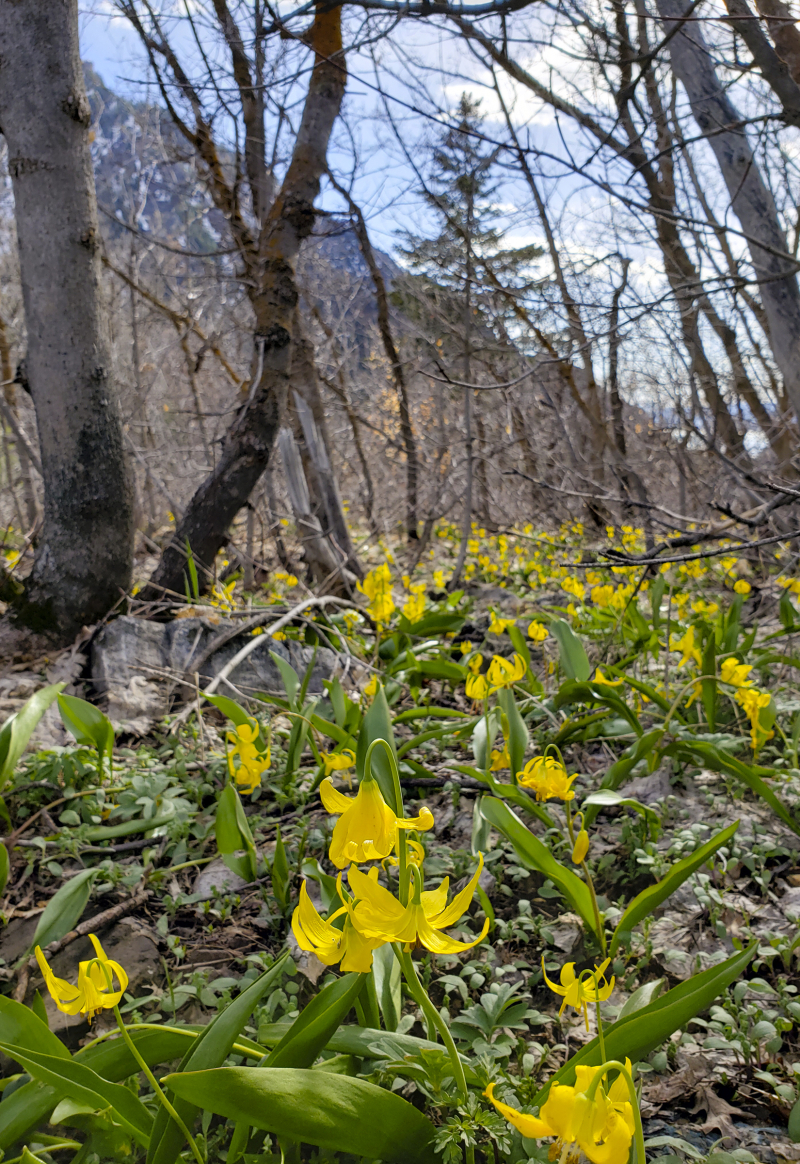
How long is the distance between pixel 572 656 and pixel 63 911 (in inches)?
69.1

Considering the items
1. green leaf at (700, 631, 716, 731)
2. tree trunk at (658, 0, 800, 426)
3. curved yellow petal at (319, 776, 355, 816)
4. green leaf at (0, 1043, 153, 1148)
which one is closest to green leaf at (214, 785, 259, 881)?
green leaf at (0, 1043, 153, 1148)

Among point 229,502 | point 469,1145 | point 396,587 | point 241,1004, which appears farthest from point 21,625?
point 396,587

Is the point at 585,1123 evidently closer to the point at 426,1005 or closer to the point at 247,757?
the point at 426,1005

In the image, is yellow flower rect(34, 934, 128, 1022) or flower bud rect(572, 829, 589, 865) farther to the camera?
flower bud rect(572, 829, 589, 865)

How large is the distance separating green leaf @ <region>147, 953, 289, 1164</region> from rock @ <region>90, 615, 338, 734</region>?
2.03 metres

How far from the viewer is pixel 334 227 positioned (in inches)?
212

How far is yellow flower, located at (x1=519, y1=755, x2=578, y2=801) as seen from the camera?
1.36 m

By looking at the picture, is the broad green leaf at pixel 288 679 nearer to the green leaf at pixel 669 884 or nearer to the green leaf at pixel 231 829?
the green leaf at pixel 231 829

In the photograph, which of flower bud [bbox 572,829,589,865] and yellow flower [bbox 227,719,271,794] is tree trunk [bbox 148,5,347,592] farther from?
flower bud [bbox 572,829,589,865]

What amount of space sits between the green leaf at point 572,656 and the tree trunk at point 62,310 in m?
2.26

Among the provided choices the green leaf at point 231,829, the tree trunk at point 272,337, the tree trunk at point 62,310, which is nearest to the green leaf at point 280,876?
the green leaf at point 231,829

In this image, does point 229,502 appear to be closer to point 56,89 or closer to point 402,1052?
point 56,89

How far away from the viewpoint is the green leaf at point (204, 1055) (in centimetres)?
86

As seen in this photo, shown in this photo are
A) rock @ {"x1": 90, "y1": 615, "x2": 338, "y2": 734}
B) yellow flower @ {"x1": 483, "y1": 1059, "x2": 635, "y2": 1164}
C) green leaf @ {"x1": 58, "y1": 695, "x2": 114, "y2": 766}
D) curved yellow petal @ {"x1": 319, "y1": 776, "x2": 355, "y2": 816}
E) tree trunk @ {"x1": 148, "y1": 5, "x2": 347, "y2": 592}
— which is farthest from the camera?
tree trunk @ {"x1": 148, "y1": 5, "x2": 347, "y2": 592}
